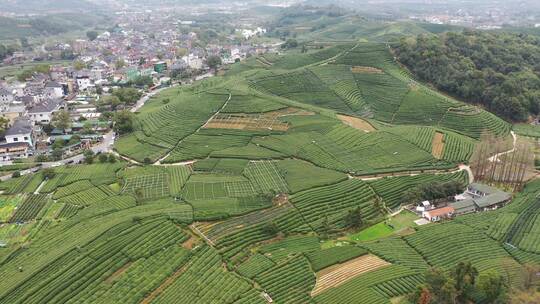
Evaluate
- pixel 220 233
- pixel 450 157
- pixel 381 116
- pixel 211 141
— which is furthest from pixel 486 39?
pixel 220 233

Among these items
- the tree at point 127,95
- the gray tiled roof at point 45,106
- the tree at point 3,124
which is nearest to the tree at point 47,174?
the tree at point 3,124

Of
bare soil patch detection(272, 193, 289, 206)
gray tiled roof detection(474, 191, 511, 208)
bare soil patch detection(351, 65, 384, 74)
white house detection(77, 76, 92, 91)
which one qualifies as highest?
bare soil patch detection(351, 65, 384, 74)

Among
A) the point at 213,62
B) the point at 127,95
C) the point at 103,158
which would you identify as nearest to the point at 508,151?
the point at 103,158

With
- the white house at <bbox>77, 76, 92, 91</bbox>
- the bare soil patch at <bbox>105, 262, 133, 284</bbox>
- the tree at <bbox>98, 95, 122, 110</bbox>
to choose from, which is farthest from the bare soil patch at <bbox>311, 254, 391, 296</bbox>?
the white house at <bbox>77, 76, 92, 91</bbox>

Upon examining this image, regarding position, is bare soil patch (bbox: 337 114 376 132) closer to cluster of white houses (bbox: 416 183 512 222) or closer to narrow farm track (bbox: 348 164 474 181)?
narrow farm track (bbox: 348 164 474 181)

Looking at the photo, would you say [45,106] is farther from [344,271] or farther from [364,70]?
[344,271]
